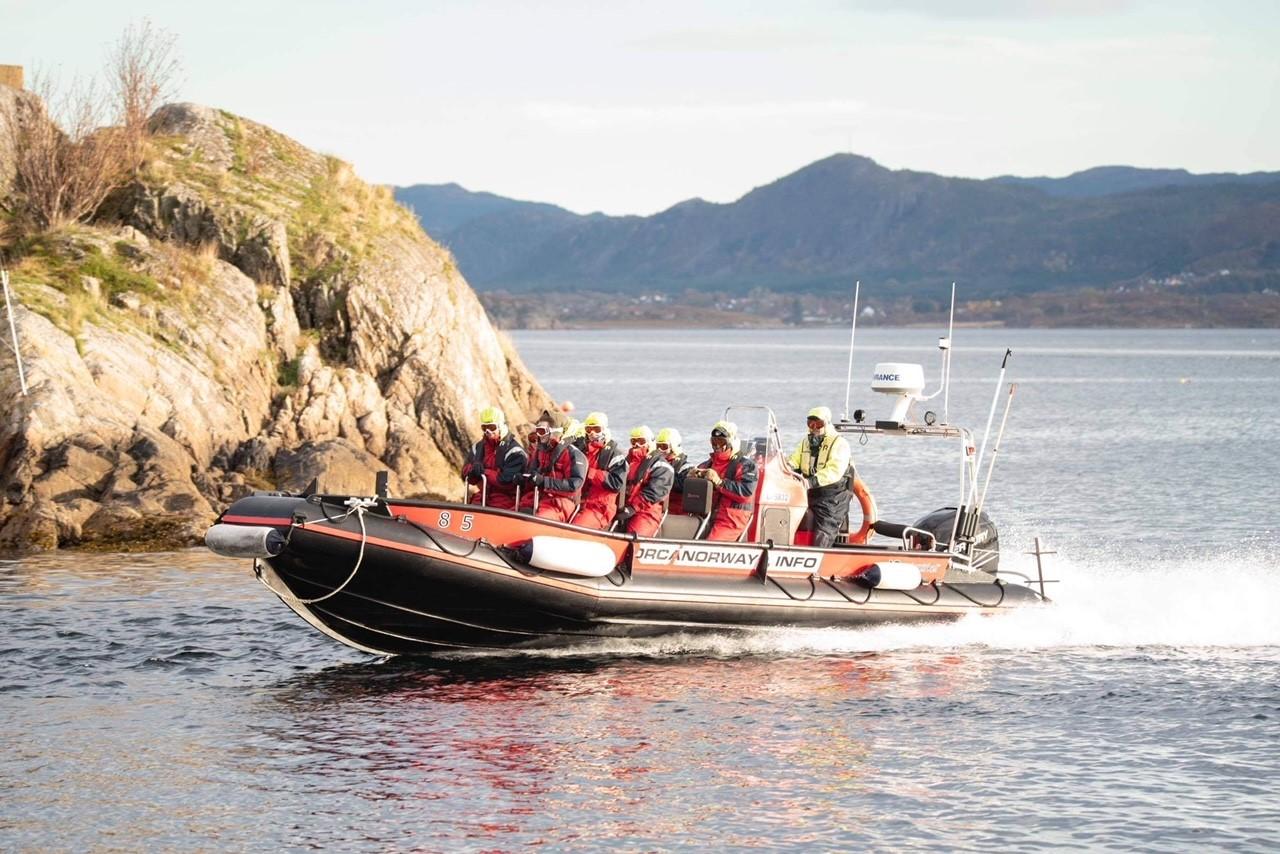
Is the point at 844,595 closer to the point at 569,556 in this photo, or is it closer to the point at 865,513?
the point at 865,513

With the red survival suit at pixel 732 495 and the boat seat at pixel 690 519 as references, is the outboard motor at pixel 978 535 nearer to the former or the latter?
the red survival suit at pixel 732 495

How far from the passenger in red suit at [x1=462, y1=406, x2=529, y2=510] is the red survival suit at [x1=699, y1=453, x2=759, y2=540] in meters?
1.99

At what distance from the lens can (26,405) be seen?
25.6 metres

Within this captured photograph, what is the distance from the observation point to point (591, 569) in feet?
55.6

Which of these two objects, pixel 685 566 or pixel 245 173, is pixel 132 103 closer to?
pixel 245 173

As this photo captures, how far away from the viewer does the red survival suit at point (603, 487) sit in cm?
1767

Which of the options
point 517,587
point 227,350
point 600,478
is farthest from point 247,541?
point 227,350

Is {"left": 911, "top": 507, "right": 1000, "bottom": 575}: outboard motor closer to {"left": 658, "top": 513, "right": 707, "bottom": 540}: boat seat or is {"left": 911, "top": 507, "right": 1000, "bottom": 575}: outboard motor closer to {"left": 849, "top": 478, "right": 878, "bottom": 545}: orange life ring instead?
{"left": 849, "top": 478, "right": 878, "bottom": 545}: orange life ring

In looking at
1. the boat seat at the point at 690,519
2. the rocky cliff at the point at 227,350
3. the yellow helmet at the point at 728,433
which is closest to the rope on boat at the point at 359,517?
the boat seat at the point at 690,519

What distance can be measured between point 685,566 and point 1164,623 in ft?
20.4

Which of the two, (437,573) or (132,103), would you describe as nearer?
(437,573)

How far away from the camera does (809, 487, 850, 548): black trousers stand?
1828cm

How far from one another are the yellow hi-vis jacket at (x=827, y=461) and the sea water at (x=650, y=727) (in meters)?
1.65

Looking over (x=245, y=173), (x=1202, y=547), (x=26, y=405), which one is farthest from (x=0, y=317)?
(x=1202, y=547)
